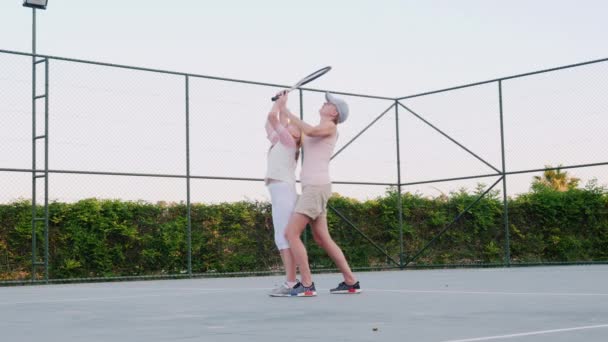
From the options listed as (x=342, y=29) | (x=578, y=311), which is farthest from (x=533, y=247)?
(x=578, y=311)

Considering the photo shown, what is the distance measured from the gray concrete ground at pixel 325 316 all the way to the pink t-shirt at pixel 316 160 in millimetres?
786

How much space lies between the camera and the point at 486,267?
1305cm

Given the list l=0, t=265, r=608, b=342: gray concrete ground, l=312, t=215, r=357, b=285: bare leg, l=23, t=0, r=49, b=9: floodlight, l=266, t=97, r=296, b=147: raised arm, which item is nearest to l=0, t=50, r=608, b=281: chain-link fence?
l=23, t=0, r=49, b=9: floodlight

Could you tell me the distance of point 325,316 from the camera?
178 inches

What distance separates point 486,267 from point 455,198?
1316mm

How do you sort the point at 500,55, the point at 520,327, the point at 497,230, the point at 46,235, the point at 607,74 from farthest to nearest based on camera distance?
the point at 500,55 → the point at 497,230 → the point at 607,74 → the point at 46,235 → the point at 520,327

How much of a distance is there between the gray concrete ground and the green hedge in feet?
13.2

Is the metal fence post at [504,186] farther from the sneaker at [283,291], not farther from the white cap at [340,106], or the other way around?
the sneaker at [283,291]

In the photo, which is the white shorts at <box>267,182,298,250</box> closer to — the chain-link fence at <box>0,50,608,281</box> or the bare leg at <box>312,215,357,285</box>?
the bare leg at <box>312,215,357,285</box>

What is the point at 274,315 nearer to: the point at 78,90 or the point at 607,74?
the point at 78,90

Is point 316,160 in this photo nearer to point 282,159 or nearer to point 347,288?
point 282,159

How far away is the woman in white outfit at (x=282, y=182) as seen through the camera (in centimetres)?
629

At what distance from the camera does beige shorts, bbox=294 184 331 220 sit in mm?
6195

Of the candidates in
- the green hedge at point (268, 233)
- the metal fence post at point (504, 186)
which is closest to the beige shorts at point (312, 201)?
the green hedge at point (268, 233)
